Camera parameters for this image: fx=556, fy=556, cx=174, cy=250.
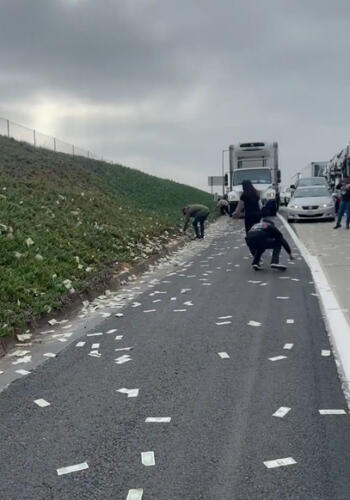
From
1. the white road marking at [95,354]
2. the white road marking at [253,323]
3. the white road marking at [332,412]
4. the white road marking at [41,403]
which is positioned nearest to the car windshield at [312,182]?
the white road marking at [253,323]

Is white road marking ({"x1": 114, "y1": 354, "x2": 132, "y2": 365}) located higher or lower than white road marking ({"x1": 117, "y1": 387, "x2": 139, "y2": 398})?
higher

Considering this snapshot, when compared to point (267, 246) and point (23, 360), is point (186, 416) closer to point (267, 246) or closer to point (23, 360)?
point (23, 360)

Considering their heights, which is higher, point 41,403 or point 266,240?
point 266,240

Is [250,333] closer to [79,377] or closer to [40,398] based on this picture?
[79,377]

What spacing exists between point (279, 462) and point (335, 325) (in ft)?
11.0

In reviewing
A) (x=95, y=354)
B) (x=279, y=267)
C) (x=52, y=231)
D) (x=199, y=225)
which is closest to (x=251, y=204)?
(x=279, y=267)

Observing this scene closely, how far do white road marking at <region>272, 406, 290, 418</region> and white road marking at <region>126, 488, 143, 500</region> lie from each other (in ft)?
4.38

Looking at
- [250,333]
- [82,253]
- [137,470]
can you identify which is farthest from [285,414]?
[82,253]

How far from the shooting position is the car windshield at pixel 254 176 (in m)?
26.1

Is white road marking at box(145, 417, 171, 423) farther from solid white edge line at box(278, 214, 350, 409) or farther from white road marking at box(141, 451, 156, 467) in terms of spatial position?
solid white edge line at box(278, 214, 350, 409)

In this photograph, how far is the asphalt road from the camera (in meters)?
3.29

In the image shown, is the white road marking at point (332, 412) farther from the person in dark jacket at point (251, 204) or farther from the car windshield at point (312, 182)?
the car windshield at point (312, 182)

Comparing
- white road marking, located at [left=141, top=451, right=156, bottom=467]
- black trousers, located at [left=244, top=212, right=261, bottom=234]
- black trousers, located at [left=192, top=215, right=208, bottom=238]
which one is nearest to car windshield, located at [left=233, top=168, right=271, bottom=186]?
black trousers, located at [left=192, top=215, right=208, bottom=238]

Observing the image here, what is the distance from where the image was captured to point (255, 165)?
2778 centimetres
